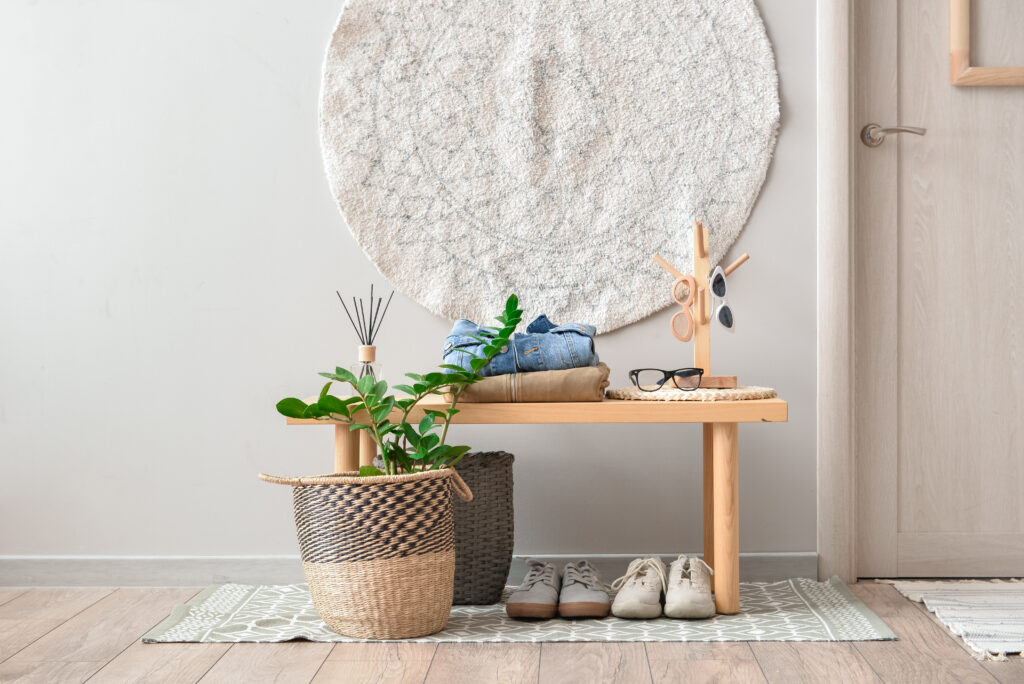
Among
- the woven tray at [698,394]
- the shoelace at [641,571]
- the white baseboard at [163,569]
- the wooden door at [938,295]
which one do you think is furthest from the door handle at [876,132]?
the shoelace at [641,571]

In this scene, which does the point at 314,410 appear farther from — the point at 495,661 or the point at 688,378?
the point at 688,378

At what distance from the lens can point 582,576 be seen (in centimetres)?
185

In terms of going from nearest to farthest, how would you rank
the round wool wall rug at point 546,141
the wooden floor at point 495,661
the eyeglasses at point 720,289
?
the wooden floor at point 495,661, the eyeglasses at point 720,289, the round wool wall rug at point 546,141

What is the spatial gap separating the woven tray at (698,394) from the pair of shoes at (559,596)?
1.28 feet

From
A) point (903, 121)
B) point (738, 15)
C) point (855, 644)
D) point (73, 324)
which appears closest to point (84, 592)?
point (73, 324)

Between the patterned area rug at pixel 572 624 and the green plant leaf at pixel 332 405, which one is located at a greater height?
the green plant leaf at pixel 332 405

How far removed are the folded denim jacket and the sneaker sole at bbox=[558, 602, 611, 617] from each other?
45 cm

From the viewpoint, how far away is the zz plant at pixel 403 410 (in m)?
1.61

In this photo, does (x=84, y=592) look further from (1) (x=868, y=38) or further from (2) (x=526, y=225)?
(1) (x=868, y=38)

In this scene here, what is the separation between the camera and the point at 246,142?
2.09 m

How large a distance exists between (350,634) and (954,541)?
1404 mm

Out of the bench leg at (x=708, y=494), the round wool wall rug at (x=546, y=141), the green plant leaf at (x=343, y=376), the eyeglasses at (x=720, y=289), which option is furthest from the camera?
the round wool wall rug at (x=546, y=141)

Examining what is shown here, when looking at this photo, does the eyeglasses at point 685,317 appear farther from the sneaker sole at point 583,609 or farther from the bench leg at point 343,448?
the bench leg at point 343,448

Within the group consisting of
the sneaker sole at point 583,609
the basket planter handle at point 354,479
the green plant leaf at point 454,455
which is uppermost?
the green plant leaf at point 454,455
